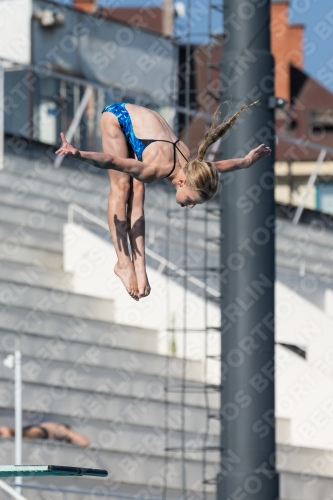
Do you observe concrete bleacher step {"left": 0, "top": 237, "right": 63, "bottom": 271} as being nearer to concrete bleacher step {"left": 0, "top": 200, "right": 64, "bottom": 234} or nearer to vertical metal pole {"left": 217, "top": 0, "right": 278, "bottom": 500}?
concrete bleacher step {"left": 0, "top": 200, "right": 64, "bottom": 234}

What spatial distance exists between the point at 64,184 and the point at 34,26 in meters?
5.19

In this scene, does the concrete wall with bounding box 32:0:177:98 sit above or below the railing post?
above

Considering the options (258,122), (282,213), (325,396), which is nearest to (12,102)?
(282,213)

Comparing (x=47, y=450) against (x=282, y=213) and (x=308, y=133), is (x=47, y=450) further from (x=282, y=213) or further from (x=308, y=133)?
(x=308, y=133)

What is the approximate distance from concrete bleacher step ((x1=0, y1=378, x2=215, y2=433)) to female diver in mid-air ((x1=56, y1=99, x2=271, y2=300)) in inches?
140

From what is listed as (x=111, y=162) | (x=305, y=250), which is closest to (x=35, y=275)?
(x=305, y=250)

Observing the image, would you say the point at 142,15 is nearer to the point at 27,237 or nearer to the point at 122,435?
the point at 27,237

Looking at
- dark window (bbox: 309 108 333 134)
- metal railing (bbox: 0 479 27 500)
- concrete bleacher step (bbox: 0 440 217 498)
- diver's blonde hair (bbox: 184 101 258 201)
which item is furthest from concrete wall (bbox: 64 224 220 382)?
dark window (bbox: 309 108 333 134)

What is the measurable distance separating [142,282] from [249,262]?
7.91 feet

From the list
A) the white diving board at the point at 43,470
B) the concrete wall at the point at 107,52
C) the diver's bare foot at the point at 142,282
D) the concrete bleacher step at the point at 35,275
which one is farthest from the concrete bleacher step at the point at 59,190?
the white diving board at the point at 43,470

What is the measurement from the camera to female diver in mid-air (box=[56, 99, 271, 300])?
207 inches

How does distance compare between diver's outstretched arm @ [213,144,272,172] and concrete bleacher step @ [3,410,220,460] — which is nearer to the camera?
diver's outstretched arm @ [213,144,272,172]

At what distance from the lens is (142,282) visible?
229 inches

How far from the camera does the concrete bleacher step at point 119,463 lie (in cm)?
874
